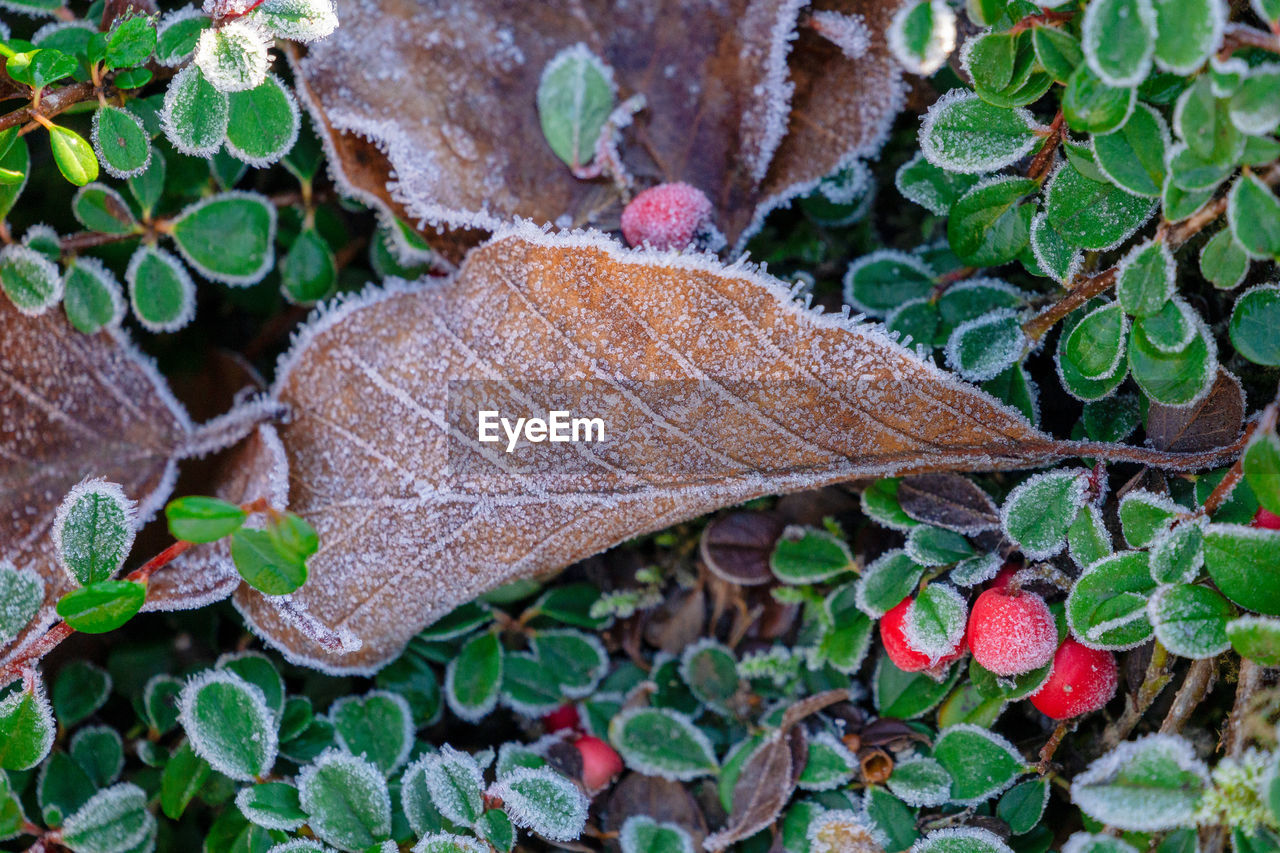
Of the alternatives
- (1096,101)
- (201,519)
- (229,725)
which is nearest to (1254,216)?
(1096,101)

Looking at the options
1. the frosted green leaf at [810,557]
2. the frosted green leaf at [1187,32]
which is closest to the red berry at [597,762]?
the frosted green leaf at [810,557]

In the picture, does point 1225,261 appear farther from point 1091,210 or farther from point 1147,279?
point 1091,210

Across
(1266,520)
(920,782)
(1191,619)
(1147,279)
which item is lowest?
(920,782)

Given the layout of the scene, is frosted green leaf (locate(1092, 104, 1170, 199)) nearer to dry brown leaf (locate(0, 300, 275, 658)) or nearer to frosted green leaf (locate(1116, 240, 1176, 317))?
frosted green leaf (locate(1116, 240, 1176, 317))

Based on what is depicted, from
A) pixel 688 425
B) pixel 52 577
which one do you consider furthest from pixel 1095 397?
pixel 52 577

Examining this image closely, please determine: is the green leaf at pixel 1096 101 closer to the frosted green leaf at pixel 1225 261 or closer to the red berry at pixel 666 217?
the frosted green leaf at pixel 1225 261

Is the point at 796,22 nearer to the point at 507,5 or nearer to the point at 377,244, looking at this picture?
the point at 507,5
